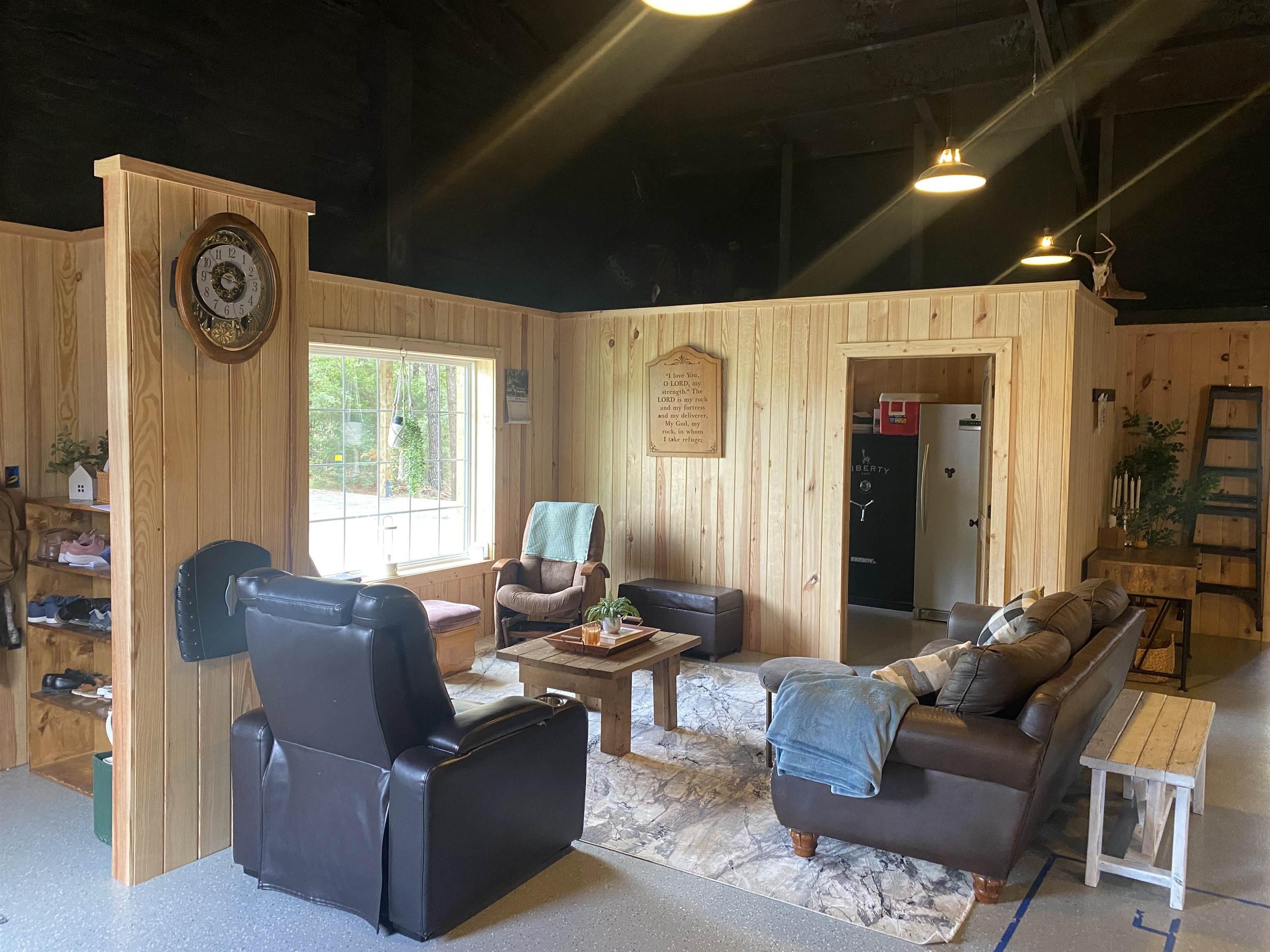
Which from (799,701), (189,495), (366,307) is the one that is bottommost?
(799,701)

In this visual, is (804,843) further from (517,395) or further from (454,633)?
(517,395)

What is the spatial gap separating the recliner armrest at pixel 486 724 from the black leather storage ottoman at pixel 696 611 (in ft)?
8.73

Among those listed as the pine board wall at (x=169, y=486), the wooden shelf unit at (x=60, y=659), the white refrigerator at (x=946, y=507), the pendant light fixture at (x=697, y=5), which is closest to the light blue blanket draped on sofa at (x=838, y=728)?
the pine board wall at (x=169, y=486)

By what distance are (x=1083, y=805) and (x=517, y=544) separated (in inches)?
155

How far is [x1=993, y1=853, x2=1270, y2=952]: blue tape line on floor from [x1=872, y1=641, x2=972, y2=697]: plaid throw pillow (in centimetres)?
68

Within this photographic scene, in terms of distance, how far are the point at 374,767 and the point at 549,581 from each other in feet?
10.6

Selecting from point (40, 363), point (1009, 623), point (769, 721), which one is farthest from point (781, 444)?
point (40, 363)

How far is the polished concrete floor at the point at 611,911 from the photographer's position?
2557 millimetres

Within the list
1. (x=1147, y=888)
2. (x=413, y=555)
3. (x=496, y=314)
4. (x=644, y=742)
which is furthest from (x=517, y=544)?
(x=1147, y=888)

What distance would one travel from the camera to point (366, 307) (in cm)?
515

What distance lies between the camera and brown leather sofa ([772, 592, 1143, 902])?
8.78 ft

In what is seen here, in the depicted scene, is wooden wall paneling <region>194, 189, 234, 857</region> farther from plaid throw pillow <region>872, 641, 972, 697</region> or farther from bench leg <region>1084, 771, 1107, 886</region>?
bench leg <region>1084, 771, 1107, 886</region>

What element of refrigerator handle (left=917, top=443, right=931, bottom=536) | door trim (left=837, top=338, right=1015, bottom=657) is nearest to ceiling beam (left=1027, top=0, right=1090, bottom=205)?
door trim (left=837, top=338, right=1015, bottom=657)

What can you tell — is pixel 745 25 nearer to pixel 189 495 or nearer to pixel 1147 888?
pixel 189 495
